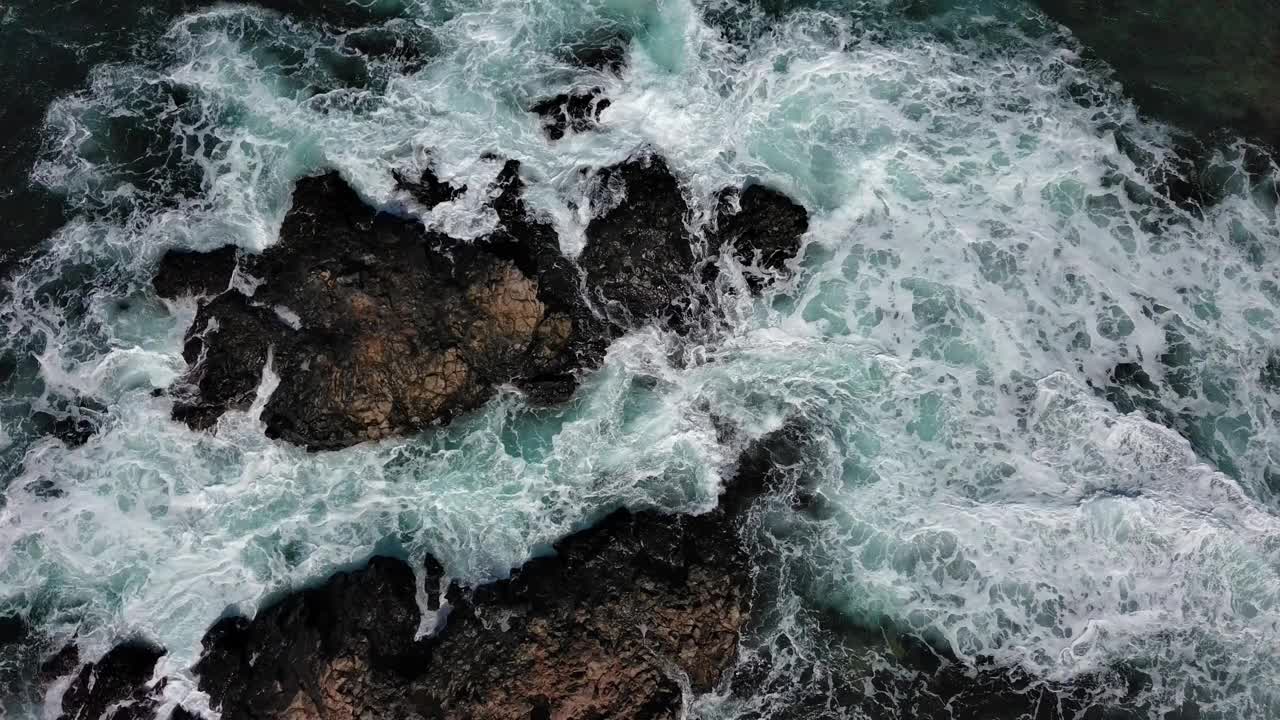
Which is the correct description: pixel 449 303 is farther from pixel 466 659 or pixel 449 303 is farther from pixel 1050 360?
pixel 1050 360

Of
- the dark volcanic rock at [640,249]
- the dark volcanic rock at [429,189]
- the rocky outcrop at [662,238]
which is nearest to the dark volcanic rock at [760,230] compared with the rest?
the rocky outcrop at [662,238]

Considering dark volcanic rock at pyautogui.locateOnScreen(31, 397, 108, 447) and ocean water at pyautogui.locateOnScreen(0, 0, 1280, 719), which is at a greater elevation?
ocean water at pyautogui.locateOnScreen(0, 0, 1280, 719)

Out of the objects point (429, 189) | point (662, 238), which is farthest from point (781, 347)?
point (429, 189)

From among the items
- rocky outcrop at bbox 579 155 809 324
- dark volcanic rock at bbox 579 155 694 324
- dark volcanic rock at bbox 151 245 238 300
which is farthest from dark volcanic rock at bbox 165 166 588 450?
rocky outcrop at bbox 579 155 809 324

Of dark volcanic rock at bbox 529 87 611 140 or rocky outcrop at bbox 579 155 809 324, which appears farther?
dark volcanic rock at bbox 529 87 611 140

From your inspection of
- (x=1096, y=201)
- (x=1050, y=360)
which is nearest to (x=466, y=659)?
(x=1050, y=360)

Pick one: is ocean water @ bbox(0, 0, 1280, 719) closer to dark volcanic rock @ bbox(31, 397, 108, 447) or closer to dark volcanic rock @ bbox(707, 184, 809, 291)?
dark volcanic rock @ bbox(31, 397, 108, 447)
